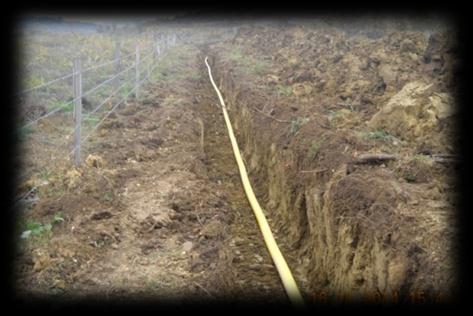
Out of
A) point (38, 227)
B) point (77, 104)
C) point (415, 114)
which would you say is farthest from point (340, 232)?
point (77, 104)

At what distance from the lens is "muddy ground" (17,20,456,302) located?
420 centimetres

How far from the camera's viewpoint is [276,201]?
23.9 ft

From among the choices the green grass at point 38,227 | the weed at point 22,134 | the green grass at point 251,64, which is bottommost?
the green grass at point 38,227

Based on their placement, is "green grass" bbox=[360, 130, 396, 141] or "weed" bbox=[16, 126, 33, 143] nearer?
"green grass" bbox=[360, 130, 396, 141]

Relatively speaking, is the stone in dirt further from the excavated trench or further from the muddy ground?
the excavated trench

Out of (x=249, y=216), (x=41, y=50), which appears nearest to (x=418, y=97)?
(x=249, y=216)

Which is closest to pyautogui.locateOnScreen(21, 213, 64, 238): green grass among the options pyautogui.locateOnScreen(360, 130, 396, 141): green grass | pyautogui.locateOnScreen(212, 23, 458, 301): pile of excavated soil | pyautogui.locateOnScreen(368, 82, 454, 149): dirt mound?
pyautogui.locateOnScreen(212, 23, 458, 301): pile of excavated soil

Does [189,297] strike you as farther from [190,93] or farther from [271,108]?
[190,93]

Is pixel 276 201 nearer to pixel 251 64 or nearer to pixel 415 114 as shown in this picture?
pixel 415 114

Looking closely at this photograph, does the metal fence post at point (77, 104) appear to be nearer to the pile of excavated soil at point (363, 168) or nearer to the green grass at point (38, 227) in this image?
the green grass at point (38, 227)

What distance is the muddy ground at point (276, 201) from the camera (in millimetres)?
4195

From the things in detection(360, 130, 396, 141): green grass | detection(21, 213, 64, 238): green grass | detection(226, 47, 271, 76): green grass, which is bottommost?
detection(21, 213, 64, 238): green grass

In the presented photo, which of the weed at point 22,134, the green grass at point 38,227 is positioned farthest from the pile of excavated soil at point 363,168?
the weed at point 22,134

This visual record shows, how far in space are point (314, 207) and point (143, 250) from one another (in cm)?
228
